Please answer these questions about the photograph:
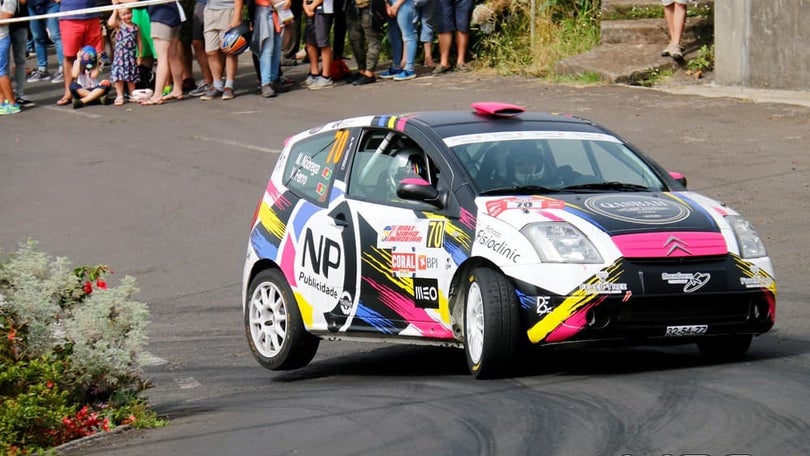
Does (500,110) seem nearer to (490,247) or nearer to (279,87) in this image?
(490,247)

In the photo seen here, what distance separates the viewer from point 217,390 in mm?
9898

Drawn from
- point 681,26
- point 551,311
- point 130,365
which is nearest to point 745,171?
point 681,26

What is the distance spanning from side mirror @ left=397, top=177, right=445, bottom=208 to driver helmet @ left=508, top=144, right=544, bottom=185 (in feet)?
1.65

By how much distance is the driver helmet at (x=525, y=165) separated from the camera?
896 cm

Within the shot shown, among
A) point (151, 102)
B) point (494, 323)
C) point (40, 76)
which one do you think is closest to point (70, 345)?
point (494, 323)

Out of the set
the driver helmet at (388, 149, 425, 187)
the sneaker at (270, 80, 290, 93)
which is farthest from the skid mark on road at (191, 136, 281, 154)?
the driver helmet at (388, 149, 425, 187)

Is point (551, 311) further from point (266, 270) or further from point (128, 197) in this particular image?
point (128, 197)

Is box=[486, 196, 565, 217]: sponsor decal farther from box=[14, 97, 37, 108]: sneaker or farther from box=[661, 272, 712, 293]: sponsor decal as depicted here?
box=[14, 97, 37, 108]: sneaker

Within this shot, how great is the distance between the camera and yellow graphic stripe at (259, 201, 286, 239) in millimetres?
10109

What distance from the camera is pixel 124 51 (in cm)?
2206

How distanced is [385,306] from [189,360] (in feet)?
8.31

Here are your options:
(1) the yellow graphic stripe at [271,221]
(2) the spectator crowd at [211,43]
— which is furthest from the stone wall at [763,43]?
(1) the yellow graphic stripe at [271,221]

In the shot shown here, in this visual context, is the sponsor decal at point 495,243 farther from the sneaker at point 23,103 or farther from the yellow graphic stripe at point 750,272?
the sneaker at point 23,103

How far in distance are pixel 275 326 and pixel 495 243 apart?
7.82 feet
